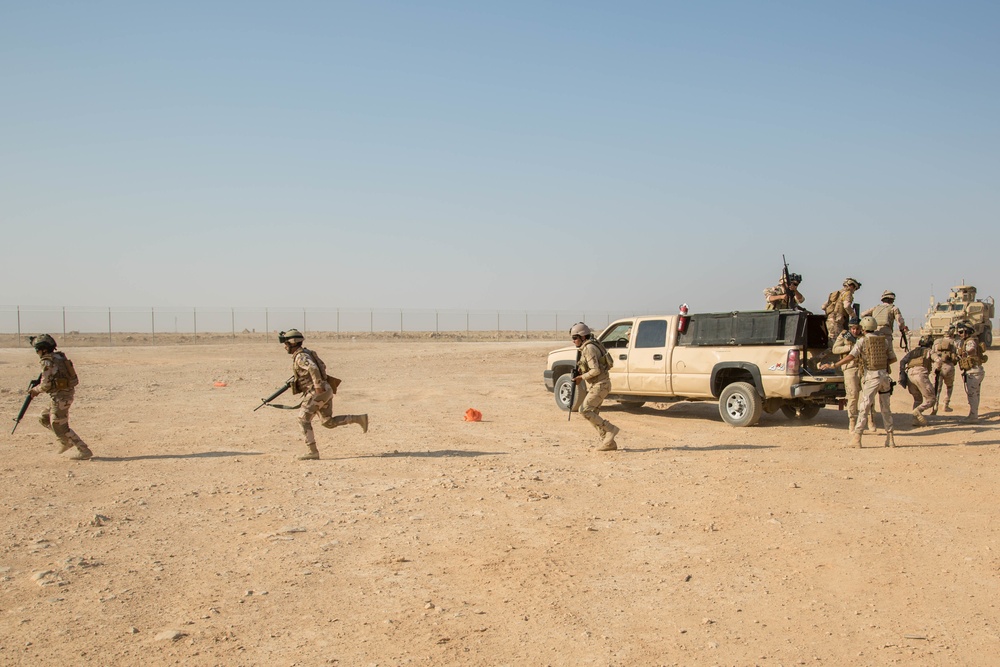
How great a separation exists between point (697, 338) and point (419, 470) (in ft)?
20.7

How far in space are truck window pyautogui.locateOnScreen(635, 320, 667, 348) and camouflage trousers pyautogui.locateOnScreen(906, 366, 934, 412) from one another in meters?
4.17

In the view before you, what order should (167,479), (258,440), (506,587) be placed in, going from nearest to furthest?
(506,587) → (167,479) → (258,440)

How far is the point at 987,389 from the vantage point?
19.8 meters

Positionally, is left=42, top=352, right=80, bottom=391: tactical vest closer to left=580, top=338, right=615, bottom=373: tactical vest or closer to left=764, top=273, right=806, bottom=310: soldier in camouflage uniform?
left=580, top=338, right=615, bottom=373: tactical vest

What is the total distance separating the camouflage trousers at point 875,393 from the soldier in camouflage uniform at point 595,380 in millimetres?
3329

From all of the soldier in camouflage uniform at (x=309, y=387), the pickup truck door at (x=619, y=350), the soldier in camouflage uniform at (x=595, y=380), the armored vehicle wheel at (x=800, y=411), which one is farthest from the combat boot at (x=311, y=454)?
the armored vehicle wheel at (x=800, y=411)

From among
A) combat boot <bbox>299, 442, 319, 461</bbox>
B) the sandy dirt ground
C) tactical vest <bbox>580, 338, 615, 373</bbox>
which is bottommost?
the sandy dirt ground

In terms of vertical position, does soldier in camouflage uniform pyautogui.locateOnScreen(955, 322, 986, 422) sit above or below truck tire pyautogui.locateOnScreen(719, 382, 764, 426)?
above

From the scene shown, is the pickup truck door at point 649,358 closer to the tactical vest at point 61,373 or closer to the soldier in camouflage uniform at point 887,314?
the soldier in camouflage uniform at point 887,314

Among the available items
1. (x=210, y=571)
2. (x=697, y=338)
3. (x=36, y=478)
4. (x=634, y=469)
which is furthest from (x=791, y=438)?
(x=36, y=478)

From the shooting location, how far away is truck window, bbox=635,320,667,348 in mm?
14672

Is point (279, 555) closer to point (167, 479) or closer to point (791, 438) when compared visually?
point (167, 479)

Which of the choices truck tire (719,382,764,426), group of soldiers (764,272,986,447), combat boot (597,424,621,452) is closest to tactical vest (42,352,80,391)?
combat boot (597,424,621,452)

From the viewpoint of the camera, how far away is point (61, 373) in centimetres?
1059
